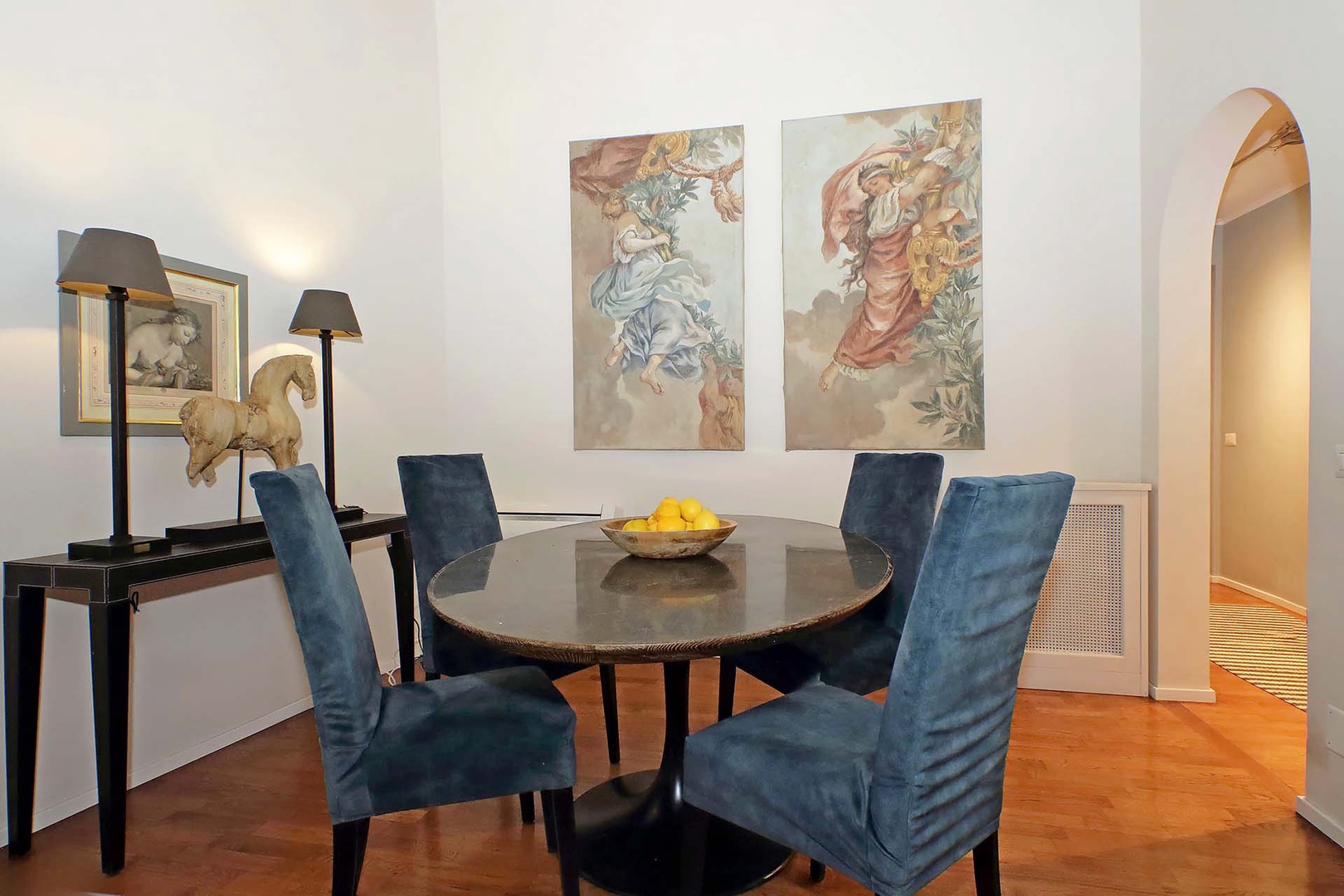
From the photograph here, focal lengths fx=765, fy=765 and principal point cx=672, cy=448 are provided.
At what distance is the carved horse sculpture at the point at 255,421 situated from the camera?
7.45ft

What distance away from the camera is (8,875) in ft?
6.13

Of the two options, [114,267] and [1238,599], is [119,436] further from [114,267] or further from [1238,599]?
[1238,599]

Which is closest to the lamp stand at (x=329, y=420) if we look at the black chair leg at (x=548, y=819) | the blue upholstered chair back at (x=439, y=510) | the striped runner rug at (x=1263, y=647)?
the blue upholstered chair back at (x=439, y=510)

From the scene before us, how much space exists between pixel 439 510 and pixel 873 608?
137 cm

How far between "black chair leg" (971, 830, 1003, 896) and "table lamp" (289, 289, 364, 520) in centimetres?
230

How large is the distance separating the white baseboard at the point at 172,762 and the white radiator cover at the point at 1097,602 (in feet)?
9.85

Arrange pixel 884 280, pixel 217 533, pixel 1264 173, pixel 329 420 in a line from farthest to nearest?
1. pixel 1264 173
2. pixel 884 280
3. pixel 329 420
4. pixel 217 533

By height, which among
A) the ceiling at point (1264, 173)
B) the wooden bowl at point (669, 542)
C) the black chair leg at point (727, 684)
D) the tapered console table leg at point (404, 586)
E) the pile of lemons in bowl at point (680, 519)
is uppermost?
the ceiling at point (1264, 173)

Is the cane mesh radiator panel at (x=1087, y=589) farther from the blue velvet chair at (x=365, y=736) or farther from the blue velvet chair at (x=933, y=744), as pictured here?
the blue velvet chair at (x=365, y=736)

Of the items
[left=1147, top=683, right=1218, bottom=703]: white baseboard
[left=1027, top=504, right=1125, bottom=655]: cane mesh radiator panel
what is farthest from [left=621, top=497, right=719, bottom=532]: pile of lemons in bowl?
[left=1147, top=683, right=1218, bottom=703]: white baseboard

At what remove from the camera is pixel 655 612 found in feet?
4.28

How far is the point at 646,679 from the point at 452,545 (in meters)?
1.30

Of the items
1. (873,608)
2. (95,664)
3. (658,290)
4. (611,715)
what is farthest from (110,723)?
(658,290)

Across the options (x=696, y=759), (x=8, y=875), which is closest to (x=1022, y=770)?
(x=696, y=759)
